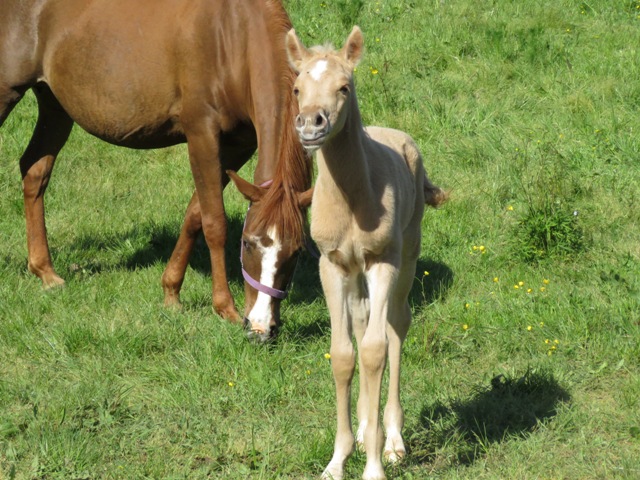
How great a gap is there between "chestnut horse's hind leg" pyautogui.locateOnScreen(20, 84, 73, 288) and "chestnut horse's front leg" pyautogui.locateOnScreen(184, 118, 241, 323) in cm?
126

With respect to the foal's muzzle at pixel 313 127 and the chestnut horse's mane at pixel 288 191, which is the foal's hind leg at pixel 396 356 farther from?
the foal's muzzle at pixel 313 127

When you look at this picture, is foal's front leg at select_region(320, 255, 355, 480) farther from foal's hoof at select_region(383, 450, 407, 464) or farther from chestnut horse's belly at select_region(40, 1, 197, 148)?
chestnut horse's belly at select_region(40, 1, 197, 148)

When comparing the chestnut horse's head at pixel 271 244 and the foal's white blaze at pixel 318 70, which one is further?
the chestnut horse's head at pixel 271 244

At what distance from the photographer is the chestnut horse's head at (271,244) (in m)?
5.44

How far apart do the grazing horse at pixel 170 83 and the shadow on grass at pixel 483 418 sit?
1524 mm

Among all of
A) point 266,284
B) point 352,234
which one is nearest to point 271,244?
point 266,284

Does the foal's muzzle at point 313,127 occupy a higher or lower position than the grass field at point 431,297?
higher

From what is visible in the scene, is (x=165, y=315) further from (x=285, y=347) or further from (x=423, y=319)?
(x=423, y=319)

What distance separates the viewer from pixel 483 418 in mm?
4684

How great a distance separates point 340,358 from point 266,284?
→ 151 cm

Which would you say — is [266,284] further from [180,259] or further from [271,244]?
[180,259]

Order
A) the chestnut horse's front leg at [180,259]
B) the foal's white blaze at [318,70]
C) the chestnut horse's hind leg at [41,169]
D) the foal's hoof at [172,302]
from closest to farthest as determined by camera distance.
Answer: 1. the foal's white blaze at [318,70]
2. the foal's hoof at [172,302]
3. the chestnut horse's front leg at [180,259]
4. the chestnut horse's hind leg at [41,169]

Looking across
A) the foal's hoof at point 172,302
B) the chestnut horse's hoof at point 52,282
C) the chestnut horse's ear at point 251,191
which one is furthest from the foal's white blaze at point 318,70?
the chestnut horse's hoof at point 52,282

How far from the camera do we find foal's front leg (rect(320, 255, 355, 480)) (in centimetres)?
408
